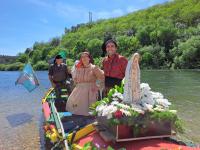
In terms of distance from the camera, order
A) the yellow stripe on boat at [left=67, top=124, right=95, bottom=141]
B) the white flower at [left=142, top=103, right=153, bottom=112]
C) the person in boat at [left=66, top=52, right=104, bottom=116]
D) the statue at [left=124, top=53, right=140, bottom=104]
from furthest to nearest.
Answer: the person in boat at [left=66, top=52, right=104, bottom=116]
the yellow stripe on boat at [left=67, top=124, right=95, bottom=141]
the statue at [left=124, top=53, right=140, bottom=104]
the white flower at [left=142, top=103, right=153, bottom=112]

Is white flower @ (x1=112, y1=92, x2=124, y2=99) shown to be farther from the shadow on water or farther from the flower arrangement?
the shadow on water

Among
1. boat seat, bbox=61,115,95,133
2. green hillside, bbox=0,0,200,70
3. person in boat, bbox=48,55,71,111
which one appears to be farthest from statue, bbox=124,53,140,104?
green hillside, bbox=0,0,200,70

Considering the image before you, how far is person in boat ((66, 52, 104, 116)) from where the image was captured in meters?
8.18

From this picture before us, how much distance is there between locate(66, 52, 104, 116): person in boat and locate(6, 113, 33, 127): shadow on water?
19.1ft

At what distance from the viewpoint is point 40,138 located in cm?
1116

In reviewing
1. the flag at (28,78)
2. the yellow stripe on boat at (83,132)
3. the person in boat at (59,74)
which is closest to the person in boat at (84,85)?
the yellow stripe on boat at (83,132)

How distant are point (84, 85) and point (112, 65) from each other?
86cm

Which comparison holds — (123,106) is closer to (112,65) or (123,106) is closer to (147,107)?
(147,107)

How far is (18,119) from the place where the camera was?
48.6 ft

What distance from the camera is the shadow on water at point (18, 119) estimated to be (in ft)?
45.8

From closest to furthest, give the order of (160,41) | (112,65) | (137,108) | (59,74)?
(137,108), (112,65), (59,74), (160,41)

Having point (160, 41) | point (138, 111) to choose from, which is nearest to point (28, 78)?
point (138, 111)

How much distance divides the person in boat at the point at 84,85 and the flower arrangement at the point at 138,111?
1623 millimetres

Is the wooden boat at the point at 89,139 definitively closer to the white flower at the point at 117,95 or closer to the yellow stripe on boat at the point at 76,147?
the yellow stripe on boat at the point at 76,147
